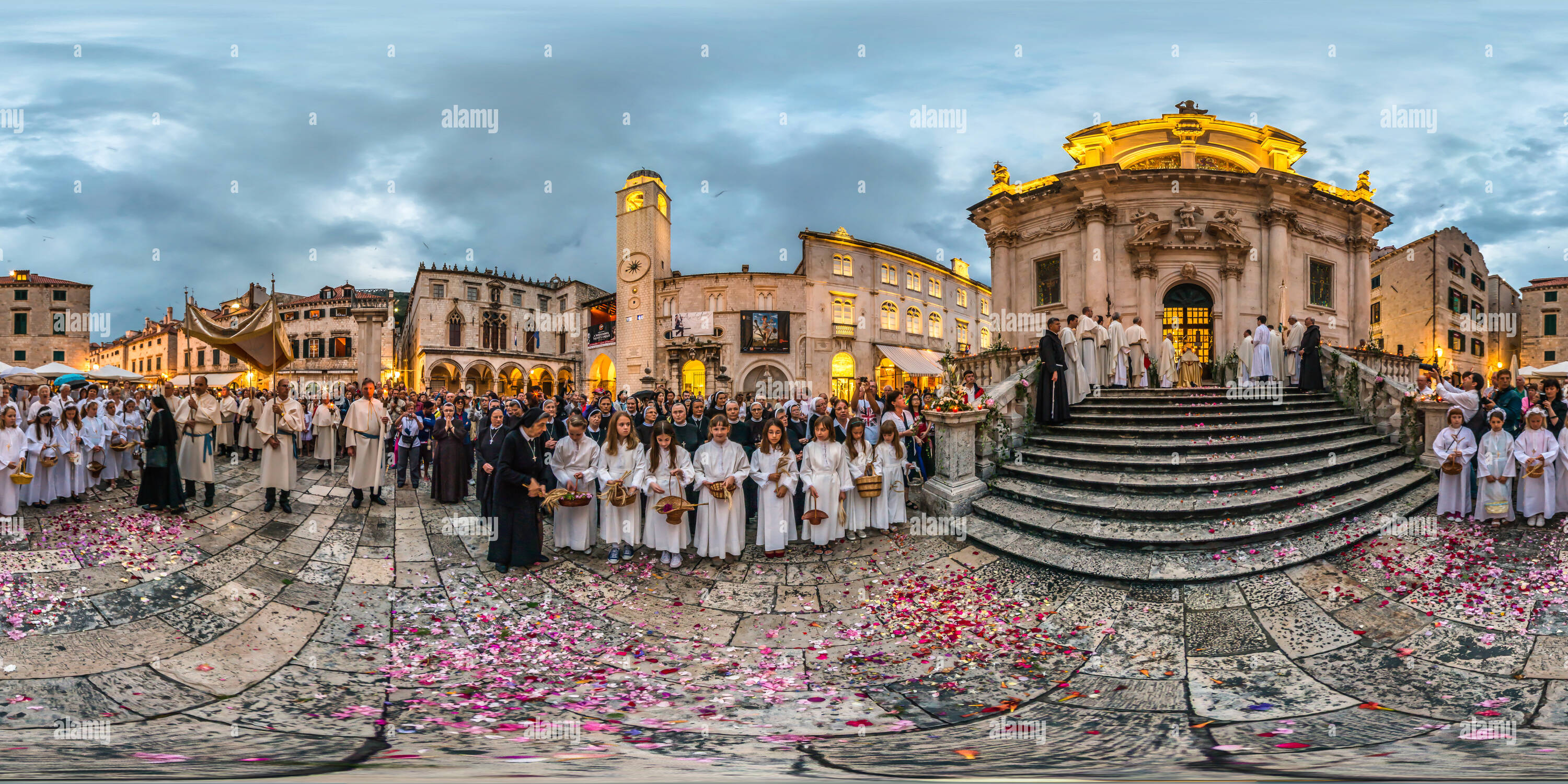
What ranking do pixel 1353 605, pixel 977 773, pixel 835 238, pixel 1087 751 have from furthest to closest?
pixel 835 238 < pixel 1353 605 < pixel 1087 751 < pixel 977 773

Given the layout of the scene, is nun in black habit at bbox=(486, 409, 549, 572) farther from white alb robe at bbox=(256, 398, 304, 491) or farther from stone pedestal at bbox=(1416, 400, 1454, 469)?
stone pedestal at bbox=(1416, 400, 1454, 469)

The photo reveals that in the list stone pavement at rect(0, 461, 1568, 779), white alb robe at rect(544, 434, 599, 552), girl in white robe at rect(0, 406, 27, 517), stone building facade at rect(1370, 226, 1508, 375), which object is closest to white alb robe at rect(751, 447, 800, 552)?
stone pavement at rect(0, 461, 1568, 779)

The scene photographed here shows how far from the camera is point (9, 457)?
306 inches

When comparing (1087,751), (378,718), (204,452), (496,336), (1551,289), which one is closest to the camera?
(1087,751)

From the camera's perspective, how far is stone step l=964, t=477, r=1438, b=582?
6418mm

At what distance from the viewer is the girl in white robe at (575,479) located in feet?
25.3

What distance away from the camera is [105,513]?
8477 millimetres

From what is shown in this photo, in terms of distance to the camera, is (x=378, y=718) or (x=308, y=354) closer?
(x=378, y=718)

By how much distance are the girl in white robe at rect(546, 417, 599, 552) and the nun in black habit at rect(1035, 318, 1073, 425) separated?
7.85 m

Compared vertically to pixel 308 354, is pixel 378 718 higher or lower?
lower

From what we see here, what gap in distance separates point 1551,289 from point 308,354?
8544 centimetres

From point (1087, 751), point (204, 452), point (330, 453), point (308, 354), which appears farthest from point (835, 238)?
point (308, 354)

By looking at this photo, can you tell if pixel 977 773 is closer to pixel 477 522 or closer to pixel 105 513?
pixel 477 522

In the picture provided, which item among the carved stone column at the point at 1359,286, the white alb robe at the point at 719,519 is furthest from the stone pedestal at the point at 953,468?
the carved stone column at the point at 1359,286
